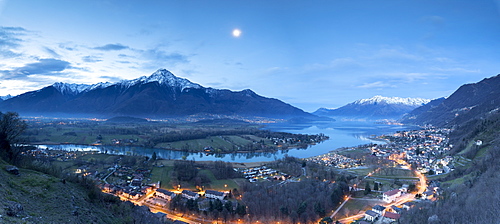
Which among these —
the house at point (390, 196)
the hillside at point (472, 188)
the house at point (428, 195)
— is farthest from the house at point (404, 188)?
the hillside at point (472, 188)

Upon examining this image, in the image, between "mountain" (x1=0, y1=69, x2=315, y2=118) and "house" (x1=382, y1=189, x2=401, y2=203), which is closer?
"house" (x1=382, y1=189, x2=401, y2=203)

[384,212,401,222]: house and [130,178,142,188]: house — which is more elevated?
[130,178,142,188]: house

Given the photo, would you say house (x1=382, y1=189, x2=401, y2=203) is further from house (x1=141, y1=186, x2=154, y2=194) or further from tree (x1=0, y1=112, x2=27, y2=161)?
tree (x1=0, y1=112, x2=27, y2=161)

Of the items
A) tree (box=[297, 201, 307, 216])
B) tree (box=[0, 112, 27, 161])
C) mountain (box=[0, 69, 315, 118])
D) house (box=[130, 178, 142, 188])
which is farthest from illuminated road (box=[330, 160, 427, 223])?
mountain (box=[0, 69, 315, 118])

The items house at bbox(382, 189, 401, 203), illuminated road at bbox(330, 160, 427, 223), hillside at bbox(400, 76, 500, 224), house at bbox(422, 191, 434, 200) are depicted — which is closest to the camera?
hillside at bbox(400, 76, 500, 224)

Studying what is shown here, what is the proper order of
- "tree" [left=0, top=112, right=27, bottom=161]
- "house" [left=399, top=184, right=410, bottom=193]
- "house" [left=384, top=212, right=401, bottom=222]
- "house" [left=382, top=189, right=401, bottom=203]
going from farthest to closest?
"house" [left=399, top=184, right=410, bottom=193] < "house" [left=382, top=189, right=401, bottom=203] < "house" [left=384, top=212, right=401, bottom=222] < "tree" [left=0, top=112, right=27, bottom=161]

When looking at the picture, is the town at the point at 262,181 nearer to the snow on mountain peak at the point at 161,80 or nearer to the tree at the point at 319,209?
the tree at the point at 319,209

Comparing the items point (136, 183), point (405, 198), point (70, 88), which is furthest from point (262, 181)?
point (70, 88)

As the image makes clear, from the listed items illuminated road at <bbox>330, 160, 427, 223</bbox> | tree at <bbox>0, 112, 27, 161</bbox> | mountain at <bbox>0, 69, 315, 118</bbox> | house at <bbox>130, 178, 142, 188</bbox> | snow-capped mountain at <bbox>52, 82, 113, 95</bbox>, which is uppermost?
snow-capped mountain at <bbox>52, 82, 113, 95</bbox>

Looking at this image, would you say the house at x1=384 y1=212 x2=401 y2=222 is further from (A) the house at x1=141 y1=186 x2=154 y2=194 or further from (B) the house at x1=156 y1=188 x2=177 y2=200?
(A) the house at x1=141 y1=186 x2=154 y2=194
